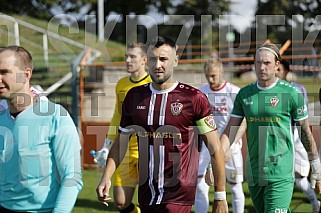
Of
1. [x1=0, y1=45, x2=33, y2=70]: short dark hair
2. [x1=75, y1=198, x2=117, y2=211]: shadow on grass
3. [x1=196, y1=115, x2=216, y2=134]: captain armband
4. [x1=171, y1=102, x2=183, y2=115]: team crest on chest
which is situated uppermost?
[x1=0, y1=45, x2=33, y2=70]: short dark hair

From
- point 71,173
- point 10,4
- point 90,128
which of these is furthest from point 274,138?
point 10,4

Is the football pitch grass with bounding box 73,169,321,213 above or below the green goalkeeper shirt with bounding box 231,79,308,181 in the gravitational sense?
below

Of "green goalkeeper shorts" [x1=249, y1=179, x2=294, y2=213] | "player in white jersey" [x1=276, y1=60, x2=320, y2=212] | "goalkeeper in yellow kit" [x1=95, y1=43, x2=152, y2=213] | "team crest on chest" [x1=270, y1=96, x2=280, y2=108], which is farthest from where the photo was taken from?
"player in white jersey" [x1=276, y1=60, x2=320, y2=212]

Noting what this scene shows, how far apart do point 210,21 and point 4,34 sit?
14.5 m

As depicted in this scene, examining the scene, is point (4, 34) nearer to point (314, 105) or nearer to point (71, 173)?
point (314, 105)

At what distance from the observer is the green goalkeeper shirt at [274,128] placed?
631cm

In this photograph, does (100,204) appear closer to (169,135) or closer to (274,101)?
(274,101)

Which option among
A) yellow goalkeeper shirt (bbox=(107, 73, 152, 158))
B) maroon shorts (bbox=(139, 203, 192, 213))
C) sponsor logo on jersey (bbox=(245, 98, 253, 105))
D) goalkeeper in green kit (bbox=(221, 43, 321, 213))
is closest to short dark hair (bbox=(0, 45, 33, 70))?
maroon shorts (bbox=(139, 203, 192, 213))

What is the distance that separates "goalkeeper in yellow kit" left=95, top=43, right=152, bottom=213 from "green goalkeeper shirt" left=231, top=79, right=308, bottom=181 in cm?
128

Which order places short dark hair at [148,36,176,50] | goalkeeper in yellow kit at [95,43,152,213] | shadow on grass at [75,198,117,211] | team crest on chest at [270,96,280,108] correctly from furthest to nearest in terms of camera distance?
shadow on grass at [75,198,117,211], goalkeeper in yellow kit at [95,43,152,213], team crest on chest at [270,96,280,108], short dark hair at [148,36,176,50]

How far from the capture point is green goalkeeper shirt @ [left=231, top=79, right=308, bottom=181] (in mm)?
6312

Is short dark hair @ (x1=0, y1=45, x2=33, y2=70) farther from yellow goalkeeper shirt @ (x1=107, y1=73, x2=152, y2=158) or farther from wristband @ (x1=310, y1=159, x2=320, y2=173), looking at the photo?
yellow goalkeeper shirt @ (x1=107, y1=73, x2=152, y2=158)

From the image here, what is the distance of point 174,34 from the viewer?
36969 millimetres

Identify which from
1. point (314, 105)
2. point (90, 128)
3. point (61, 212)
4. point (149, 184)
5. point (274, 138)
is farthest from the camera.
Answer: point (314, 105)
